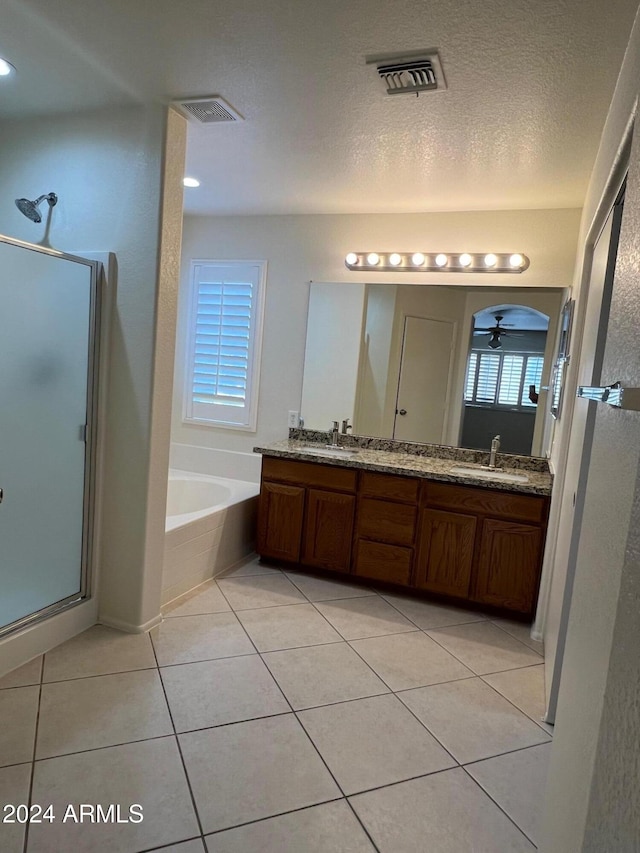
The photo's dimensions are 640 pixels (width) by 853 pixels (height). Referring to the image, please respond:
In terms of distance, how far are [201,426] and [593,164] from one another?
3.10m

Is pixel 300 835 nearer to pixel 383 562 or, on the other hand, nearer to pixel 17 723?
pixel 17 723

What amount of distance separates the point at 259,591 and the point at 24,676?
1.32 meters

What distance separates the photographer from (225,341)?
4.10 metres

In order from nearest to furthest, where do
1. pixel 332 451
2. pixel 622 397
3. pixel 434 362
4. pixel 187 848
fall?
pixel 622 397 → pixel 187 848 → pixel 434 362 → pixel 332 451

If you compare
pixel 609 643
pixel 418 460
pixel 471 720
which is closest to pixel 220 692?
pixel 471 720

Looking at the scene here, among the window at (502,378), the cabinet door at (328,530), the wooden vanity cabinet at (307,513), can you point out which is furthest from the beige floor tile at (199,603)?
the window at (502,378)

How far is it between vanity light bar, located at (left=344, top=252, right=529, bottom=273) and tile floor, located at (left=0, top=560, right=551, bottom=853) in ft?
7.17

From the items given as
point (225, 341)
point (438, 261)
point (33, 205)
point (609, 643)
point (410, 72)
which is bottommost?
point (609, 643)

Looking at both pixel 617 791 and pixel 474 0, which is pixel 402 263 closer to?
pixel 474 0

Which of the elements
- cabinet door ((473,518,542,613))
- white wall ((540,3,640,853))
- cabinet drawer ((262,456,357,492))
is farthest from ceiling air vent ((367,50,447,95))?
cabinet door ((473,518,542,613))

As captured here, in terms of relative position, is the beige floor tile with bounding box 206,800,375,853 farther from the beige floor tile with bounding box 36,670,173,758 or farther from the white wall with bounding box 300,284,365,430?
the white wall with bounding box 300,284,365,430

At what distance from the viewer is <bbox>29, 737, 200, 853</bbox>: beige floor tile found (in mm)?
1458

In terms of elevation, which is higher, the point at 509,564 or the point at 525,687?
the point at 509,564

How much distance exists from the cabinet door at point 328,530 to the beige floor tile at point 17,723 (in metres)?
1.73
